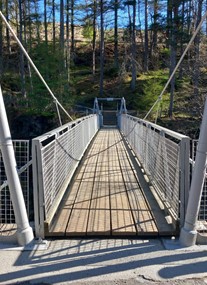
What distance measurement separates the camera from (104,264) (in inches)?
111

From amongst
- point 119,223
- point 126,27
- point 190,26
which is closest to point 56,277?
point 119,223

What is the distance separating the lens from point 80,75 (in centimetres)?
3703

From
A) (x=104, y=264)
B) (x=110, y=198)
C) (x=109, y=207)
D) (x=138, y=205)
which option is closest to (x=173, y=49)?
(x=110, y=198)

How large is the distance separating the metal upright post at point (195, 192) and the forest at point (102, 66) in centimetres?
922

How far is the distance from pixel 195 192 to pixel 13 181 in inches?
59.2

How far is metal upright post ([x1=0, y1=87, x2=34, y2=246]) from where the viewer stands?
2.95m

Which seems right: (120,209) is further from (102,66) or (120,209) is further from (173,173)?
(102,66)

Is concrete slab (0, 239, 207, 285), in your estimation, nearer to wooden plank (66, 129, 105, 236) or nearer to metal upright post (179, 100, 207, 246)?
metal upright post (179, 100, 207, 246)

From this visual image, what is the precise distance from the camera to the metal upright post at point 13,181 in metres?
2.95

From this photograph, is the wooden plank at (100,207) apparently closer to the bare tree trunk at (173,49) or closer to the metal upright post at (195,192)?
the metal upright post at (195,192)

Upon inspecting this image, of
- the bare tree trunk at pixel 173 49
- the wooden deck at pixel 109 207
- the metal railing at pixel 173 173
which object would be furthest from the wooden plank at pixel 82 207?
the bare tree trunk at pixel 173 49

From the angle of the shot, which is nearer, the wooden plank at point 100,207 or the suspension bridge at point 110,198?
the suspension bridge at point 110,198

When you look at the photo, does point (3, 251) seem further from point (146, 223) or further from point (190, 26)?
point (190, 26)

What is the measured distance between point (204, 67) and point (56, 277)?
618 inches
